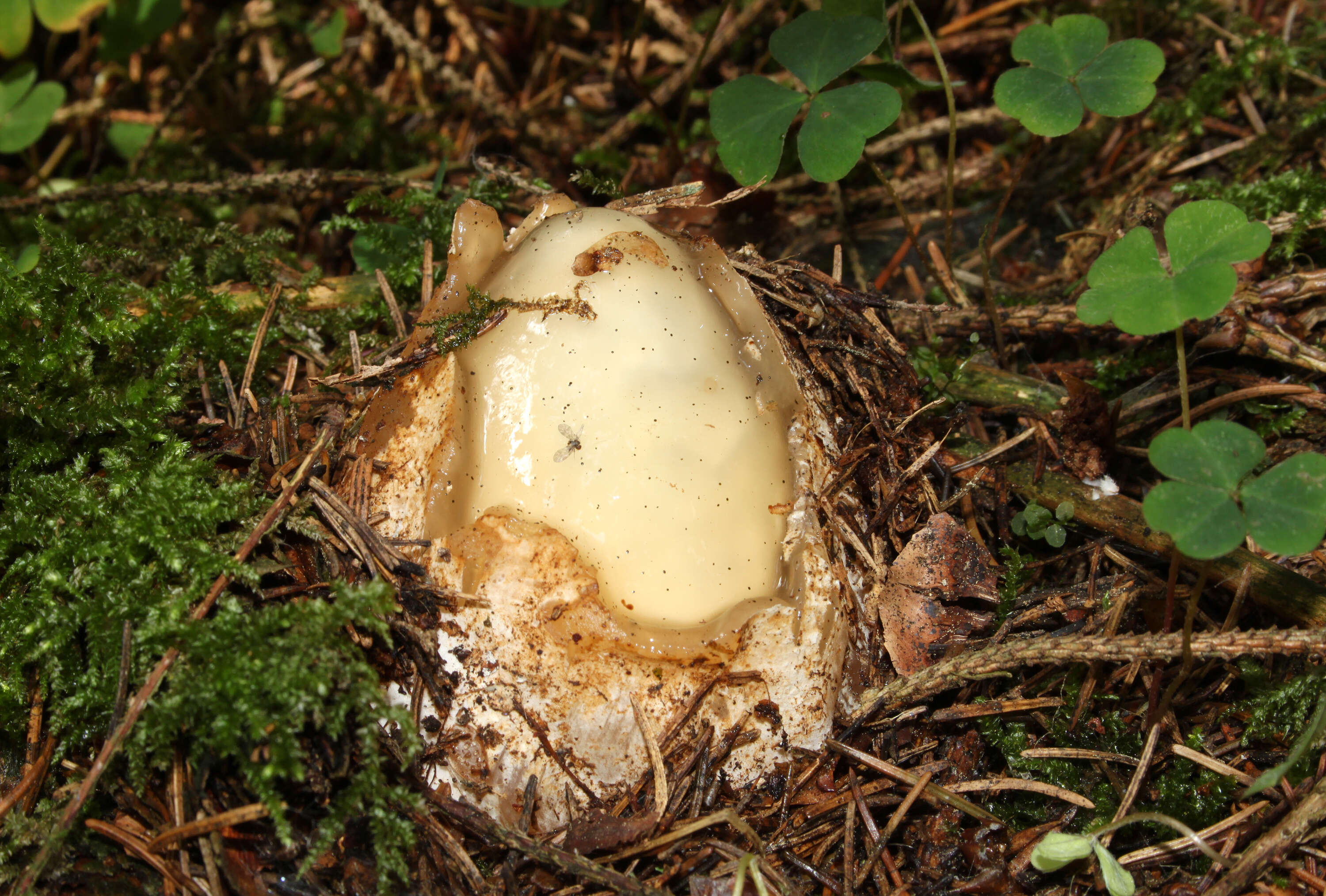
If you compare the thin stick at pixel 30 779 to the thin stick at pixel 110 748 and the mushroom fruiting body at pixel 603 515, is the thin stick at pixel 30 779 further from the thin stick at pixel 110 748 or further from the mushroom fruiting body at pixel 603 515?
the mushroom fruiting body at pixel 603 515

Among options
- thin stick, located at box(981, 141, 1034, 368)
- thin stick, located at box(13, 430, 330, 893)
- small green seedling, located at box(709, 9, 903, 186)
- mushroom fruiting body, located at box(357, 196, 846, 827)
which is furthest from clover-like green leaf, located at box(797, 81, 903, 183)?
thin stick, located at box(13, 430, 330, 893)

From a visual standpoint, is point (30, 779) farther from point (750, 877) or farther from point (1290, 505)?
point (1290, 505)

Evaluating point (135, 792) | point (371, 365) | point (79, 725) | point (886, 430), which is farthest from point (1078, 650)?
point (79, 725)

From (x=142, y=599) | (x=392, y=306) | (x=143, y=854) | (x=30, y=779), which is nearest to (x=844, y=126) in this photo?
(x=392, y=306)

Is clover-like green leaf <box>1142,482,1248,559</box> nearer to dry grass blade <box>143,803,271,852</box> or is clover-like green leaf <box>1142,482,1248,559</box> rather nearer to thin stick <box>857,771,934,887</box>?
thin stick <box>857,771,934,887</box>

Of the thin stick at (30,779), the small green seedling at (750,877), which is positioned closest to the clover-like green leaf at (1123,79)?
the small green seedling at (750,877)

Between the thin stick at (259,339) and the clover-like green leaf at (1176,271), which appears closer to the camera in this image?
the clover-like green leaf at (1176,271)

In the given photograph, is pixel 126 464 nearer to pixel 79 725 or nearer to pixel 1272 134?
pixel 79 725
